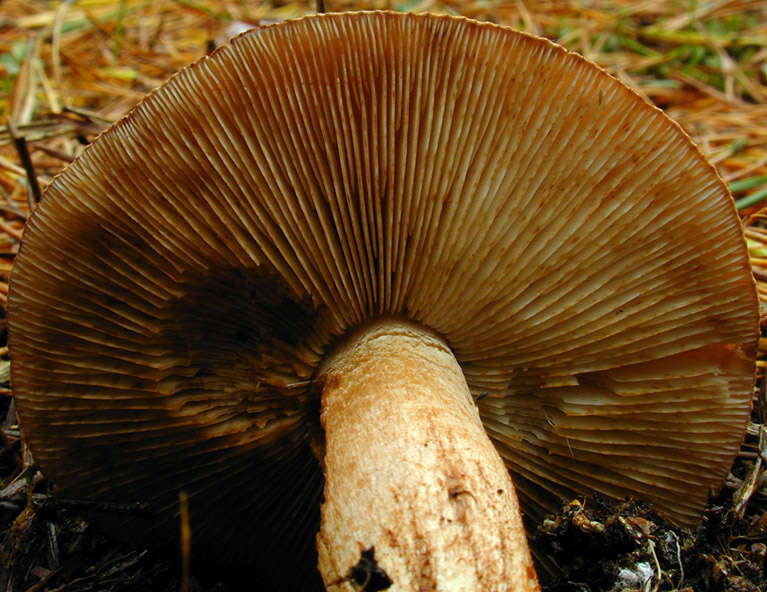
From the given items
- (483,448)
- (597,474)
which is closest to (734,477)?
(597,474)

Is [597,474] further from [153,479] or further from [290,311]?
[153,479]

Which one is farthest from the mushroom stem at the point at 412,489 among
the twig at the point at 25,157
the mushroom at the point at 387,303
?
the twig at the point at 25,157

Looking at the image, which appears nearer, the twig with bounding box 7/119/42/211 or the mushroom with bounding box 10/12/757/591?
the mushroom with bounding box 10/12/757/591

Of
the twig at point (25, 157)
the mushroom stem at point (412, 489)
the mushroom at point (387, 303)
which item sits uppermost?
the twig at point (25, 157)

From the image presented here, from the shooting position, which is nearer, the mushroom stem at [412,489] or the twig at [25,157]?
the mushroom stem at [412,489]

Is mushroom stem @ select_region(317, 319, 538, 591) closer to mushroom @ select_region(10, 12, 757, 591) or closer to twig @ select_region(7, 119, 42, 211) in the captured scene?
mushroom @ select_region(10, 12, 757, 591)

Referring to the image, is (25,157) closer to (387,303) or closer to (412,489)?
(387,303)

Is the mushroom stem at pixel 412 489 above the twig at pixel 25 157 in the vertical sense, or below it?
below

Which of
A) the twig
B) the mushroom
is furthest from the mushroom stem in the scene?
the twig

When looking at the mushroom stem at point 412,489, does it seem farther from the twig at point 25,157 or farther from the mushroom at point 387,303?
the twig at point 25,157
